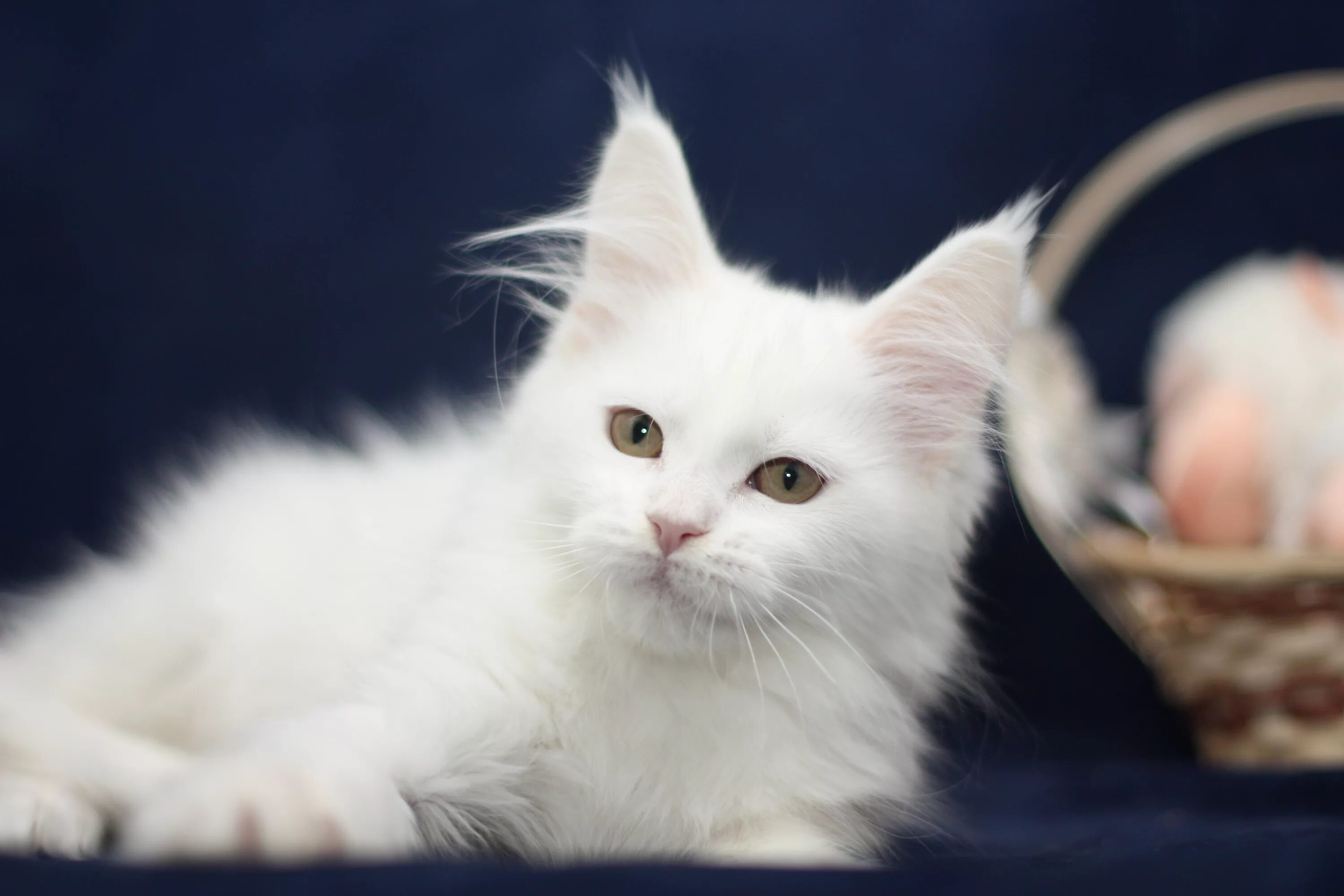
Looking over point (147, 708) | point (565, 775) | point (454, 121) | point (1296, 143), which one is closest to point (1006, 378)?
point (565, 775)

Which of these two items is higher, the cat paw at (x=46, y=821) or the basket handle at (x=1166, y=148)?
the basket handle at (x=1166, y=148)

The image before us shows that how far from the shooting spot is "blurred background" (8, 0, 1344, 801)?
2.09 metres

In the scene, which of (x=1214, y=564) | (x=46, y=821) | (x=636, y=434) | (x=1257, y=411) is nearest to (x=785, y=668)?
(x=636, y=434)

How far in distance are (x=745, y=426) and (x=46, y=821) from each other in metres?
0.84

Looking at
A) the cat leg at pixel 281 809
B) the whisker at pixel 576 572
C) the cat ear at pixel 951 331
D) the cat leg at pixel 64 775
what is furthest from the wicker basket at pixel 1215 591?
the cat leg at pixel 64 775

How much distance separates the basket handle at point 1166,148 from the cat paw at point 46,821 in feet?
6.04

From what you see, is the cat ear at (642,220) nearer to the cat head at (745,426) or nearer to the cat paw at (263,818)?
the cat head at (745,426)

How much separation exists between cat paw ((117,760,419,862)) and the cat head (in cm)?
31

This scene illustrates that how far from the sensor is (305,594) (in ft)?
4.85

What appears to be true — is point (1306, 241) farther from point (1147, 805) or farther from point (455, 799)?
point (455, 799)

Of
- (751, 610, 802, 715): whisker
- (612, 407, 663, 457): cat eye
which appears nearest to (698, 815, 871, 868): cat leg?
(751, 610, 802, 715): whisker

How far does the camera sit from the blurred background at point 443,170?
2092 mm

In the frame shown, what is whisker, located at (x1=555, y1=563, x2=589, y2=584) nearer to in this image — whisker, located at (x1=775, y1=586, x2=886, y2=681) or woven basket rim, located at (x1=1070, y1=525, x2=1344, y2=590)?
whisker, located at (x1=775, y1=586, x2=886, y2=681)

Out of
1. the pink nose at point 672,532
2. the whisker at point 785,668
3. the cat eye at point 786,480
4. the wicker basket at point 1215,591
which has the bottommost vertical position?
the whisker at point 785,668
